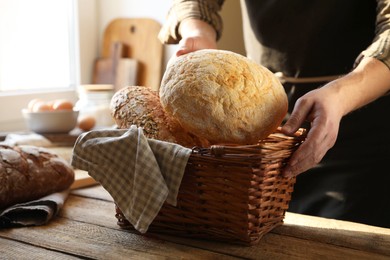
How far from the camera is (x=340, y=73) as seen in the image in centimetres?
141

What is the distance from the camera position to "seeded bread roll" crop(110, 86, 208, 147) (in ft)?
3.04

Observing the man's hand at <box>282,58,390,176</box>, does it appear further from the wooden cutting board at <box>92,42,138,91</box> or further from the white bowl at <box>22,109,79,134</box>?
the wooden cutting board at <box>92,42,138,91</box>

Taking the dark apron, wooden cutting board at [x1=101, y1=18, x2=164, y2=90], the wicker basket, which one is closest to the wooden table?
the wicker basket

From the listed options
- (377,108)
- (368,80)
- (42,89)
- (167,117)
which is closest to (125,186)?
(167,117)

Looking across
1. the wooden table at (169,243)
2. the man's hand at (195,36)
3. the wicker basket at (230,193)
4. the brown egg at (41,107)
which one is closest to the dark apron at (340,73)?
the man's hand at (195,36)

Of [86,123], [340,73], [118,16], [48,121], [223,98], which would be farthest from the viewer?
[118,16]

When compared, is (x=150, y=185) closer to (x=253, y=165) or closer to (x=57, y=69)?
(x=253, y=165)

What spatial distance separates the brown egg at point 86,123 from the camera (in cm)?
185

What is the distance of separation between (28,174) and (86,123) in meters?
0.78

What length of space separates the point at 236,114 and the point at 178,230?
0.84ft

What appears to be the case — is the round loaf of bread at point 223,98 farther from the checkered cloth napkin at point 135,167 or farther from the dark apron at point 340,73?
the dark apron at point 340,73

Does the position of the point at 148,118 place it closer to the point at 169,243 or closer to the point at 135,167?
the point at 135,167

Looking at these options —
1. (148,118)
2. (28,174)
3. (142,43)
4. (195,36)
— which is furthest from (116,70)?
(148,118)

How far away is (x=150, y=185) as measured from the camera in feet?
2.81
